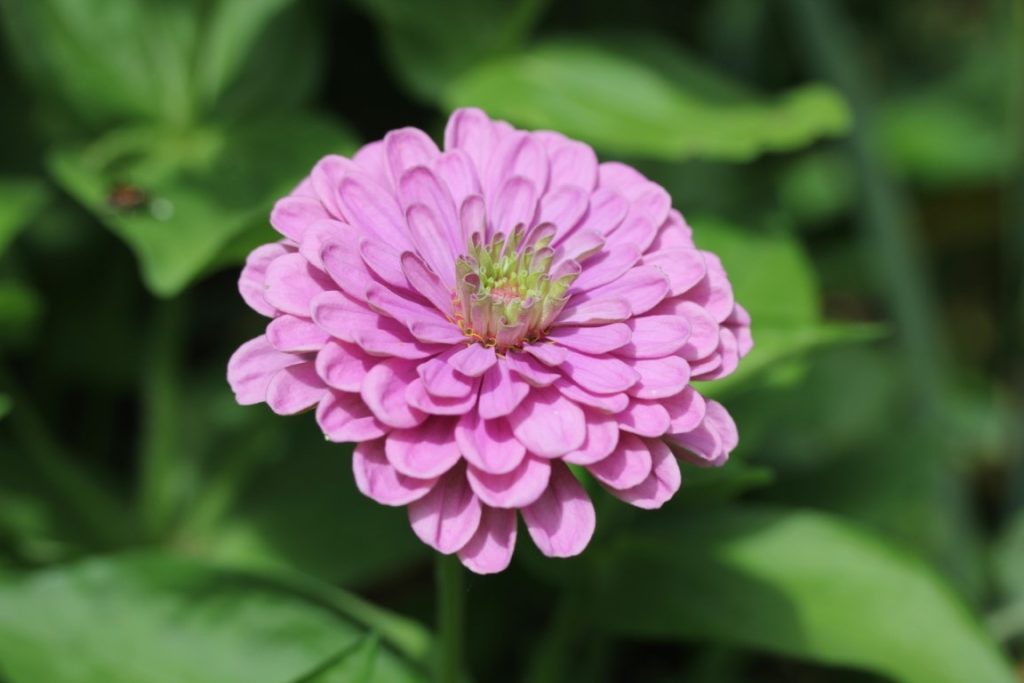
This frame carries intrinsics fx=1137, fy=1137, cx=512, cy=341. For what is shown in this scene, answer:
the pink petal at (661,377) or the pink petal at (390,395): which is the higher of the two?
the pink petal at (661,377)

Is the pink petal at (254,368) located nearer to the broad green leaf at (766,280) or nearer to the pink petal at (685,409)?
the pink petal at (685,409)

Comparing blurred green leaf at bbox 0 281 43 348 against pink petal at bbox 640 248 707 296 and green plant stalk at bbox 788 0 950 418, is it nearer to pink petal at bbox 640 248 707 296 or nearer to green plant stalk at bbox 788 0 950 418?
pink petal at bbox 640 248 707 296

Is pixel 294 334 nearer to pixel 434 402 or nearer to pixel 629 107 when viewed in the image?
pixel 434 402

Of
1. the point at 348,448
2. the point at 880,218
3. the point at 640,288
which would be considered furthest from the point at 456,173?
the point at 880,218

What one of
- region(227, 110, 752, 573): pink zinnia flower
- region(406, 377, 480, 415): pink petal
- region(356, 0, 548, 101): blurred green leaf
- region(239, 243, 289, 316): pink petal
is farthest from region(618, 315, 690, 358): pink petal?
region(356, 0, 548, 101): blurred green leaf

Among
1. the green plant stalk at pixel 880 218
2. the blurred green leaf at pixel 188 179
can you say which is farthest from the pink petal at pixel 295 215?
the green plant stalk at pixel 880 218
